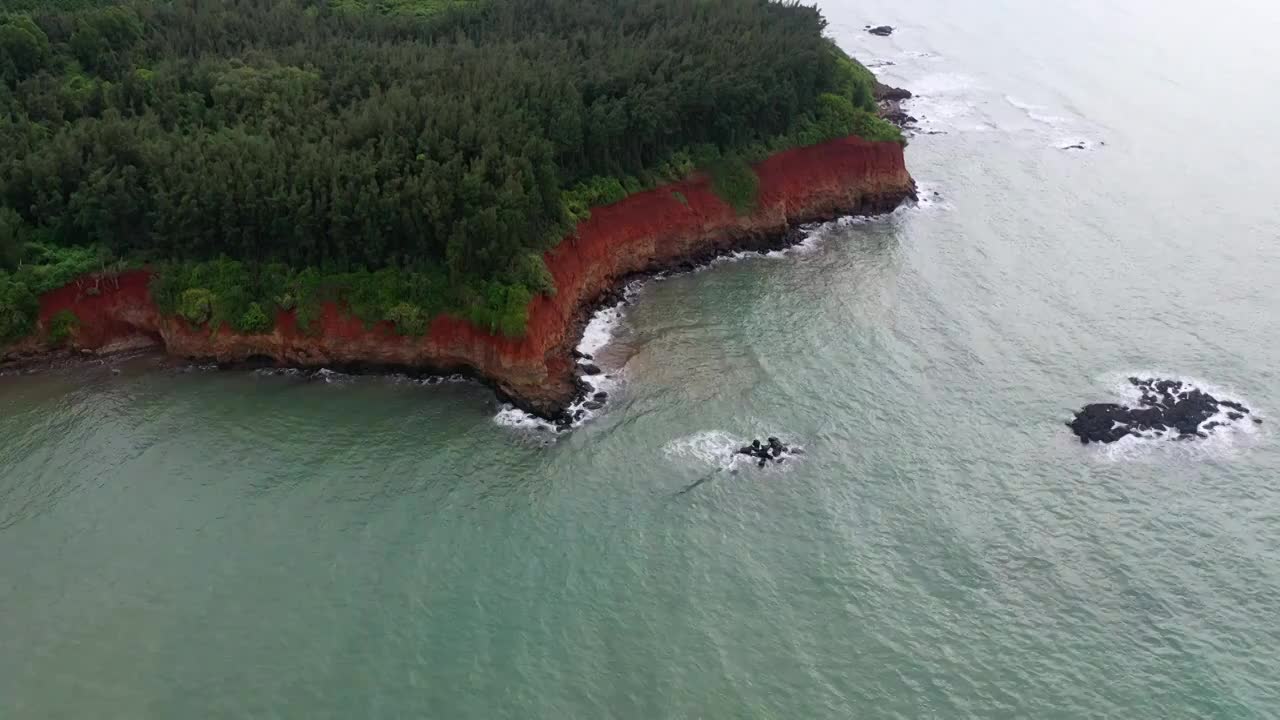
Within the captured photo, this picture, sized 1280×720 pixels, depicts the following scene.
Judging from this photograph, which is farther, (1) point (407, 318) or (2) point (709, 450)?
(1) point (407, 318)

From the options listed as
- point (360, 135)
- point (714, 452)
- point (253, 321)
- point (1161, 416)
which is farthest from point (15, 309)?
point (1161, 416)

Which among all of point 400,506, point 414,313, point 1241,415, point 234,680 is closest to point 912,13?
point 1241,415

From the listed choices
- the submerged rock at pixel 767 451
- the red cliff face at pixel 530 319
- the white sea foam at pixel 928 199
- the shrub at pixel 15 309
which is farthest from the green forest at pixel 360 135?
the submerged rock at pixel 767 451

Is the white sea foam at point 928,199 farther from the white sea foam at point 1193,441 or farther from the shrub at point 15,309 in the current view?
the shrub at point 15,309

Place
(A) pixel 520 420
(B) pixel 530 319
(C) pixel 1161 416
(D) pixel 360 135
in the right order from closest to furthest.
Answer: (A) pixel 520 420
(B) pixel 530 319
(C) pixel 1161 416
(D) pixel 360 135

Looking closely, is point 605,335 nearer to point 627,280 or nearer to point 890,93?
point 627,280

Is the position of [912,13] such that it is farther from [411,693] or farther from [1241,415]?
[411,693]

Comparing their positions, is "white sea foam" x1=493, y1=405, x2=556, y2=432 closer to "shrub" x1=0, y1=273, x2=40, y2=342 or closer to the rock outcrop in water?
"shrub" x1=0, y1=273, x2=40, y2=342
